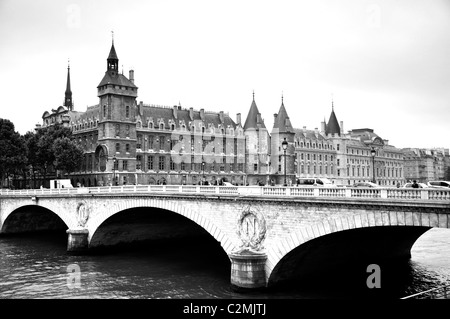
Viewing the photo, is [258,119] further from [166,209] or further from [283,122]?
[166,209]

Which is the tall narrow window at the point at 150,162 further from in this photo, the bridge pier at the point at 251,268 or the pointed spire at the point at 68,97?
the bridge pier at the point at 251,268

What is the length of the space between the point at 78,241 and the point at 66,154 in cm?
3542

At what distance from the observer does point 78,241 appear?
141 ft

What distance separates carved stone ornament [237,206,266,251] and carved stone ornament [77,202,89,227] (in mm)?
20848

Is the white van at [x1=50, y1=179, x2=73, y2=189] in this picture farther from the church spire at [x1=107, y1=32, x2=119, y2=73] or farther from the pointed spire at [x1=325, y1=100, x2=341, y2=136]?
the pointed spire at [x1=325, y1=100, x2=341, y2=136]

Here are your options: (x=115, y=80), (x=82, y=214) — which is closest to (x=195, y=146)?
(x=115, y=80)

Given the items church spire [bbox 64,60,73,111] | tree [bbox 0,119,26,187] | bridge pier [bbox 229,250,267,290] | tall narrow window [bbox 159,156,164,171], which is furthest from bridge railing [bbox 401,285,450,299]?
church spire [bbox 64,60,73,111]

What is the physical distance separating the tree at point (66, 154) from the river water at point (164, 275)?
30.5 m

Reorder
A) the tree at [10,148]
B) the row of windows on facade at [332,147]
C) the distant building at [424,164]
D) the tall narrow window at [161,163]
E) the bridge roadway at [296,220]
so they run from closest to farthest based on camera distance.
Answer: the bridge roadway at [296,220]
the tree at [10,148]
the tall narrow window at [161,163]
the row of windows on facade at [332,147]
the distant building at [424,164]

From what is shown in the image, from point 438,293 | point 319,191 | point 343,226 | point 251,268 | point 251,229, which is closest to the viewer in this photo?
point 438,293

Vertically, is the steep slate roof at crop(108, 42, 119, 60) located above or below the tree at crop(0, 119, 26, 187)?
above

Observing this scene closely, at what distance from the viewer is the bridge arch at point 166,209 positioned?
29.3m

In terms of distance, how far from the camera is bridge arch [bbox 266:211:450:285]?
19203 millimetres

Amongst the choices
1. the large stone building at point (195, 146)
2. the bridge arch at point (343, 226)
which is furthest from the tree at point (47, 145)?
the bridge arch at point (343, 226)
